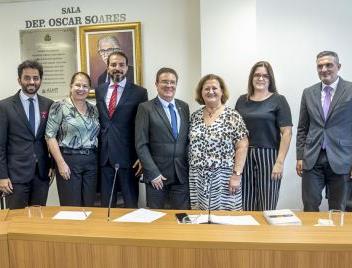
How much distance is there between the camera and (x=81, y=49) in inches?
151

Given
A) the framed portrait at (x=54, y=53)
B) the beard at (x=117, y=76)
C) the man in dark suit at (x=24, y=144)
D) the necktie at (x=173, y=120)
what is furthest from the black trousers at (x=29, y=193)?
the framed portrait at (x=54, y=53)

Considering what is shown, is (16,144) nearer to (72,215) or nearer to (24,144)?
(24,144)

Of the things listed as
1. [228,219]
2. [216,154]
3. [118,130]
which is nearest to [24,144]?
[118,130]

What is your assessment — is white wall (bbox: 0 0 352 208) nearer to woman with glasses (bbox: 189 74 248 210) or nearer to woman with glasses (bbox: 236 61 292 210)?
woman with glasses (bbox: 236 61 292 210)

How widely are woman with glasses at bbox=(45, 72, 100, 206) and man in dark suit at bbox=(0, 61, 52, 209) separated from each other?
0.35 ft

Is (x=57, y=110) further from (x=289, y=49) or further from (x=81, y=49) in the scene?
(x=289, y=49)

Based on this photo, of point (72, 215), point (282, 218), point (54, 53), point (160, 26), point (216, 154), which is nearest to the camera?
point (282, 218)

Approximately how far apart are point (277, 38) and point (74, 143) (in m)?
2.20

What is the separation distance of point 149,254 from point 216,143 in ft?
4.16

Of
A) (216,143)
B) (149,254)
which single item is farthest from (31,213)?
(216,143)

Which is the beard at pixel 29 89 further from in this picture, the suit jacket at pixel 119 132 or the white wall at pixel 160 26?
the white wall at pixel 160 26

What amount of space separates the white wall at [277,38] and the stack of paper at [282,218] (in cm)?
177

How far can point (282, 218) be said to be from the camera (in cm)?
171

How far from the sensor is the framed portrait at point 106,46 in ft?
12.3
